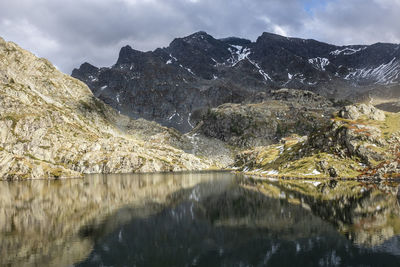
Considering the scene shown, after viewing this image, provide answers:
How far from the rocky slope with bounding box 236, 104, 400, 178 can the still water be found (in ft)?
235

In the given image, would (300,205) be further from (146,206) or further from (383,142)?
(383,142)

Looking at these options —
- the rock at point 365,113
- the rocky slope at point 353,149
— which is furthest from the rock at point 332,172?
the rock at point 365,113

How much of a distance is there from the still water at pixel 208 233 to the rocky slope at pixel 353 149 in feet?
235

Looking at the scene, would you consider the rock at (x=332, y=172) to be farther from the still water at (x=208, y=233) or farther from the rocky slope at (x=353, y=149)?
the still water at (x=208, y=233)

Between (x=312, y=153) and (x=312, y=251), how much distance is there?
154 m

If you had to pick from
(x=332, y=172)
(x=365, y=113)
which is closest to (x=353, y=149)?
(x=332, y=172)

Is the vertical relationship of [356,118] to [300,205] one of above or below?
above

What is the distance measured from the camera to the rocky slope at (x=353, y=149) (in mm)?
148625

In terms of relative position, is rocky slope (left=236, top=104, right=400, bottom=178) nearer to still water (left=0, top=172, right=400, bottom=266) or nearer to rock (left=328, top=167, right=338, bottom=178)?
rock (left=328, top=167, right=338, bottom=178)

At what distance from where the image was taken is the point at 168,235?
53.3m

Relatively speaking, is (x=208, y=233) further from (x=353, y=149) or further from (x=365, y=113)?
(x=365, y=113)

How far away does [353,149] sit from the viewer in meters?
162

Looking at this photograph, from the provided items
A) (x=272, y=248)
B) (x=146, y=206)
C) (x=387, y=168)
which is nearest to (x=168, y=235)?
(x=272, y=248)

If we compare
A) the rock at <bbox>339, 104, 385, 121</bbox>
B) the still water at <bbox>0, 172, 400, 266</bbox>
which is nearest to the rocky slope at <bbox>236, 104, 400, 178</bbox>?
the rock at <bbox>339, 104, 385, 121</bbox>
